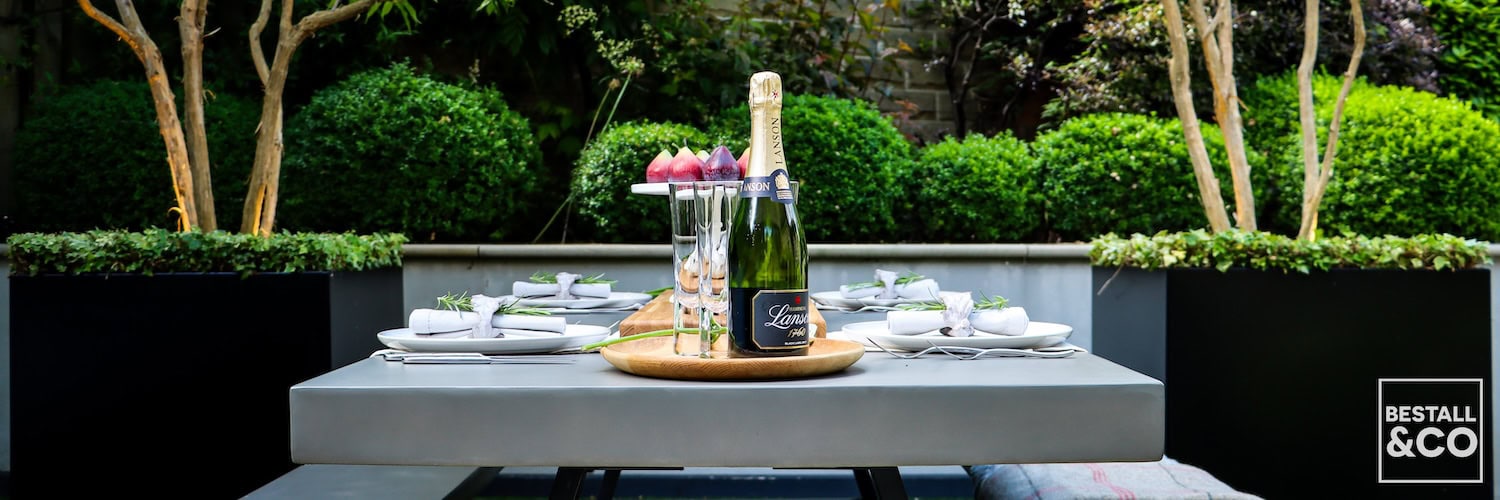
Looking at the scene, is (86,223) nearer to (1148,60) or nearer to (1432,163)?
(1148,60)

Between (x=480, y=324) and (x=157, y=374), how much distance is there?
1.51 metres

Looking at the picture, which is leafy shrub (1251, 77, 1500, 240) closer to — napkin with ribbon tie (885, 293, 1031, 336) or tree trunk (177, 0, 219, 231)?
napkin with ribbon tie (885, 293, 1031, 336)

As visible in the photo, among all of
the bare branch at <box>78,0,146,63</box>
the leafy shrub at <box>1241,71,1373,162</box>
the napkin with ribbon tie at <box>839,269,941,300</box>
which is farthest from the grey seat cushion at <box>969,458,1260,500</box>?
the leafy shrub at <box>1241,71,1373,162</box>

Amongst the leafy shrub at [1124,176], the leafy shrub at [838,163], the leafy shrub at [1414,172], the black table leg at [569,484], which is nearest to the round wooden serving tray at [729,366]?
the black table leg at [569,484]

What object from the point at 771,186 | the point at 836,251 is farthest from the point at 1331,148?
the point at 771,186

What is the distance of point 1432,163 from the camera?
14.3 ft

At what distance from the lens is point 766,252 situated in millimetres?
1369

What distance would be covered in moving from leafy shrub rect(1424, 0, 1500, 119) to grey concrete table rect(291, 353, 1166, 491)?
18.4 feet

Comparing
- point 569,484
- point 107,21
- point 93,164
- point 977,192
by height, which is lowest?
point 569,484

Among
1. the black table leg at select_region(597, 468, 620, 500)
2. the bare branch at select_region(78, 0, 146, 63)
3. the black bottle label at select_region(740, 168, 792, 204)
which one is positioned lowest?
the black table leg at select_region(597, 468, 620, 500)

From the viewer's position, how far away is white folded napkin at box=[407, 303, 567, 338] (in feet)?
4.59

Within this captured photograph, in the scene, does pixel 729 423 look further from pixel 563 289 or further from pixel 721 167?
pixel 563 289

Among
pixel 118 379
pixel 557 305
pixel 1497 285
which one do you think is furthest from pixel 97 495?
pixel 1497 285

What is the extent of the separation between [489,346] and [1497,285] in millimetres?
4221
